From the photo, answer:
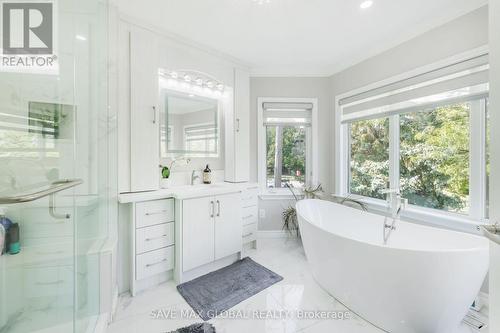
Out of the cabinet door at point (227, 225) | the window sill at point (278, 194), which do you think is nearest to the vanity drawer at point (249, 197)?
the cabinet door at point (227, 225)

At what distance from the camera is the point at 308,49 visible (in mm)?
2527

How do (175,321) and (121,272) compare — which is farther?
A: (121,272)

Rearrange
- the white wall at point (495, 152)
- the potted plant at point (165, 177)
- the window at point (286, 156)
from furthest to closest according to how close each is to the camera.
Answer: the window at point (286, 156), the potted plant at point (165, 177), the white wall at point (495, 152)

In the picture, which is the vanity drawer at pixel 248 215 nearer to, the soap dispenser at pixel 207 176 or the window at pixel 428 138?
the soap dispenser at pixel 207 176

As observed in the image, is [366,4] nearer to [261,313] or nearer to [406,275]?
[406,275]

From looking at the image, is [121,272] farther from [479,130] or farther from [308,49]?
[479,130]

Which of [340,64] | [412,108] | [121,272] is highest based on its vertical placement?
[340,64]

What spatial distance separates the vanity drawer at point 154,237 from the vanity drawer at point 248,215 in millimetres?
872

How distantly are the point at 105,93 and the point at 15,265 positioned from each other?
131cm

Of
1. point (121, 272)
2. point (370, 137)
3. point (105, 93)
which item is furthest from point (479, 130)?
point (121, 272)

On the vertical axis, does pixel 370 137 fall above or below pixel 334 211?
above

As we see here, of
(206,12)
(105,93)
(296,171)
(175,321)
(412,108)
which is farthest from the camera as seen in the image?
(296,171)

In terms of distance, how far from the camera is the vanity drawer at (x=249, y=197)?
2662 millimetres

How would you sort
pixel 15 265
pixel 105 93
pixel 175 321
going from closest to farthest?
1. pixel 15 265
2. pixel 175 321
3. pixel 105 93
